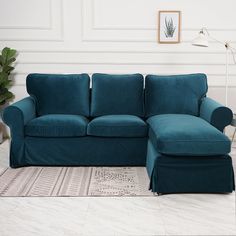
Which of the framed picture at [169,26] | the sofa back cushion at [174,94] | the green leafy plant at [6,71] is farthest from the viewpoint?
the framed picture at [169,26]

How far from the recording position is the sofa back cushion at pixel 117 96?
13.8ft

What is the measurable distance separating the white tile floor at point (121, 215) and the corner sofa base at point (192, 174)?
63mm

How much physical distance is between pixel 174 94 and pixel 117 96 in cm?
62

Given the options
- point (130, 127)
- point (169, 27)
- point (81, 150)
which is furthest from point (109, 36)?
point (81, 150)

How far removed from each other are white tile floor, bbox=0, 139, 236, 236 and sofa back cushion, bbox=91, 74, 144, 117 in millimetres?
1379

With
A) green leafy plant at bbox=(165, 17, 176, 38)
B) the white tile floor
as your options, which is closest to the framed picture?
green leafy plant at bbox=(165, 17, 176, 38)

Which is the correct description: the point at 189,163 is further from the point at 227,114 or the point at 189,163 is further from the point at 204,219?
the point at 227,114

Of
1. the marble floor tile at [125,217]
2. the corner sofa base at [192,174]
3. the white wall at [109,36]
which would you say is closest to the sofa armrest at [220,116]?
the corner sofa base at [192,174]

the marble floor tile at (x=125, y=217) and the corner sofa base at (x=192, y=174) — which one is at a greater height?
A: the corner sofa base at (x=192, y=174)

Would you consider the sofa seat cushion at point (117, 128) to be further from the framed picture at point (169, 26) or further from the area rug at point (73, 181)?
the framed picture at point (169, 26)

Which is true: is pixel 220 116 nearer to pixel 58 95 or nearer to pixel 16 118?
pixel 58 95

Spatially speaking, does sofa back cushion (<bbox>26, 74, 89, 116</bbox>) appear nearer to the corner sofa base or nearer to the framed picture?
the framed picture

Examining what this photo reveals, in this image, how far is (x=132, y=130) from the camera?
149 inches

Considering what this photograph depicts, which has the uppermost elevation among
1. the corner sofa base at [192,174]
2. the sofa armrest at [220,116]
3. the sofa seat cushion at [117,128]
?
the sofa armrest at [220,116]
